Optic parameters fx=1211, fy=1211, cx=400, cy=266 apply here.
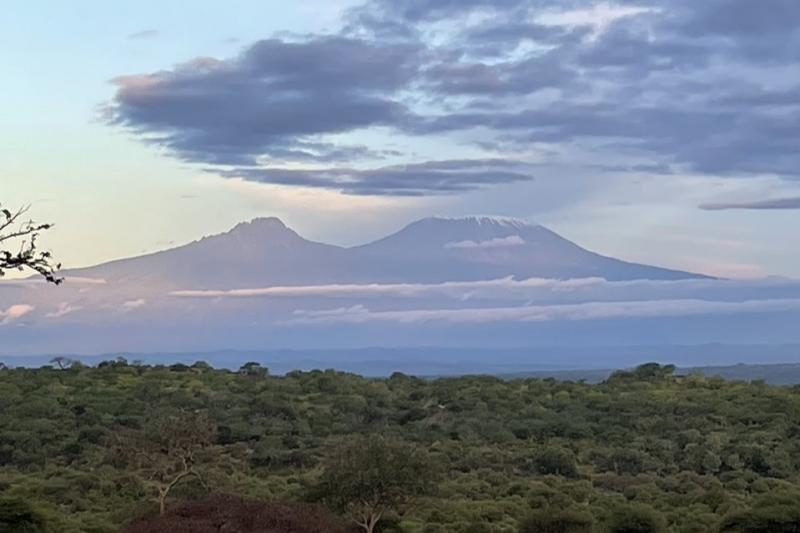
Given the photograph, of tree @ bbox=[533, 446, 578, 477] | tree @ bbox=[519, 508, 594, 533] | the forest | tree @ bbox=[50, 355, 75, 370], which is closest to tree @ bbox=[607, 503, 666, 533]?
the forest

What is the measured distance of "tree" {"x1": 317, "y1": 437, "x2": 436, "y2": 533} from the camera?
34.5 metres

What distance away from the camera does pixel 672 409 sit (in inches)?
2852

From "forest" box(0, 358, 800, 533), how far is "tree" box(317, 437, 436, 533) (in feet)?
0.18

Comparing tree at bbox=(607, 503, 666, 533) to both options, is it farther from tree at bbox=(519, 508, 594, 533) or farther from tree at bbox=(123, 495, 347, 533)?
tree at bbox=(123, 495, 347, 533)

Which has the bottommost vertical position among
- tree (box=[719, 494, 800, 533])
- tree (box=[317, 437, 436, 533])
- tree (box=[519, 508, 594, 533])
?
tree (box=[519, 508, 594, 533])

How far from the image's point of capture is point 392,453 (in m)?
34.9

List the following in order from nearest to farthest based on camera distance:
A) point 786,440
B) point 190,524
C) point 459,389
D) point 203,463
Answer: point 190,524
point 203,463
point 786,440
point 459,389

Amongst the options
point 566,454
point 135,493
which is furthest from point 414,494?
point 566,454

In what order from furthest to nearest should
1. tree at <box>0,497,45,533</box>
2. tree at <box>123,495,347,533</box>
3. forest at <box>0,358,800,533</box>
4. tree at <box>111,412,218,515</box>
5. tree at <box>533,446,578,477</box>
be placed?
tree at <box>533,446,578,477</box> < tree at <box>111,412,218,515</box> < forest at <box>0,358,800,533</box> < tree at <box>0,497,45,533</box> < tree at <box>123,495,347,533</box>

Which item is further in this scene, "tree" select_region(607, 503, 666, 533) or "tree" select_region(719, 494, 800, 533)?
"tree" select_region(607, 503, 666, 533)

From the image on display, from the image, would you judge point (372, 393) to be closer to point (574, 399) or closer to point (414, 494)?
point (574, 399)

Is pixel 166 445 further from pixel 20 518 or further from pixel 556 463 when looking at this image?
pixel 556 463

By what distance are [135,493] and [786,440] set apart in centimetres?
3303

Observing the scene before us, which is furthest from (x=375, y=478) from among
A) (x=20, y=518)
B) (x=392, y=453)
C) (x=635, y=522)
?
(x=20, y=518)
